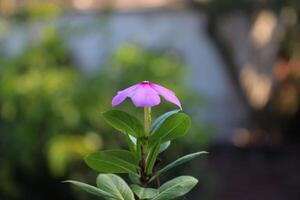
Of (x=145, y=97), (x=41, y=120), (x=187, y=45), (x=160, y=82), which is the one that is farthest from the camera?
(x=187, y=45)

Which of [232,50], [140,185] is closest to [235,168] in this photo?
[232,50]

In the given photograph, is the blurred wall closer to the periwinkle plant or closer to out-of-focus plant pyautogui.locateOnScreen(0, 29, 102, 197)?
out-of-focus plant pyautogui.locateOnScreen(0, 29, 102, 197)

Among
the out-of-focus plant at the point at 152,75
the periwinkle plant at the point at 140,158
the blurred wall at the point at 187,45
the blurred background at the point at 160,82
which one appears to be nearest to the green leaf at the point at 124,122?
the periwinkle plant at the point at 140,158

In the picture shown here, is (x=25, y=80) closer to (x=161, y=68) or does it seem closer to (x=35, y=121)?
(x=35, y=121)

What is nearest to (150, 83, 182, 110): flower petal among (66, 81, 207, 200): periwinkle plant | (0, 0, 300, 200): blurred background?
(66, 81, 207, 200): periwinkle plant

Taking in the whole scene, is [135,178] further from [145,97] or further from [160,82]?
[160,82]

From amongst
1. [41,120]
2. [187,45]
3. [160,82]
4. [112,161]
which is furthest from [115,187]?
[187,45]
